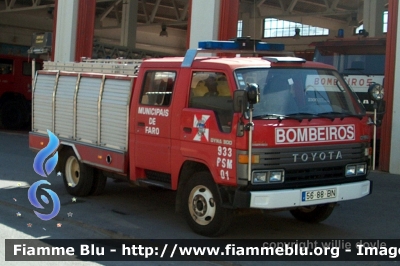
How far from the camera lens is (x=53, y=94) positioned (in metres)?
10.8

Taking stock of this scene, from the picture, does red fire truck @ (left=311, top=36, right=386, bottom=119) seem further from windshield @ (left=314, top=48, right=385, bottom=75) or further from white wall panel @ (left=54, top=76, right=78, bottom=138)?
white wall panel @ (left=54, top=76, right=78, bottom=138)

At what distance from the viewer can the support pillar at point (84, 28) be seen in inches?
775

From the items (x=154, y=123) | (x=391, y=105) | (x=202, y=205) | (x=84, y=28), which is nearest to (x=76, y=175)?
(x=154, y=123)

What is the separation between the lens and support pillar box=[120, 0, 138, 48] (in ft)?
93.2

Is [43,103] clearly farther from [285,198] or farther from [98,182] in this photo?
[285,198]

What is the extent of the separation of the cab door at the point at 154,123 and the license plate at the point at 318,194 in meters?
1.89

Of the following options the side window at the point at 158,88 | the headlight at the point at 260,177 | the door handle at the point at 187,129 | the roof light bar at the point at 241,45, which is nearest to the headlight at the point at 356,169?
the headlight at the point at 260,177

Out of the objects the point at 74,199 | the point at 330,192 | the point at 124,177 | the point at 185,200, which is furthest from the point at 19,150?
the point at 330,192

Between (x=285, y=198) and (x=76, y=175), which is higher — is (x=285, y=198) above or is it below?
above

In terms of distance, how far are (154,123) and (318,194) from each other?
2416 millimetres

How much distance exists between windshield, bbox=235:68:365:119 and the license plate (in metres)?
0.89

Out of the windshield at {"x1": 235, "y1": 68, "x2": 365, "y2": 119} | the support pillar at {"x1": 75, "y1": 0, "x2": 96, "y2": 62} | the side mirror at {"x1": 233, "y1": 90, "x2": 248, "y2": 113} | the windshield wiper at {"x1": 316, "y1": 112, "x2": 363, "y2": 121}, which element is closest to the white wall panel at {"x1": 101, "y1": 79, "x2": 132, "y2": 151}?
the windshield at {"x1": 235, "y1": 68, "x2": 365, "y2": 119}

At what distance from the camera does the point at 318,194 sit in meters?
7.38

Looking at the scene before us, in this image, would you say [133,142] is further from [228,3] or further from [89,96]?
[228,3]
